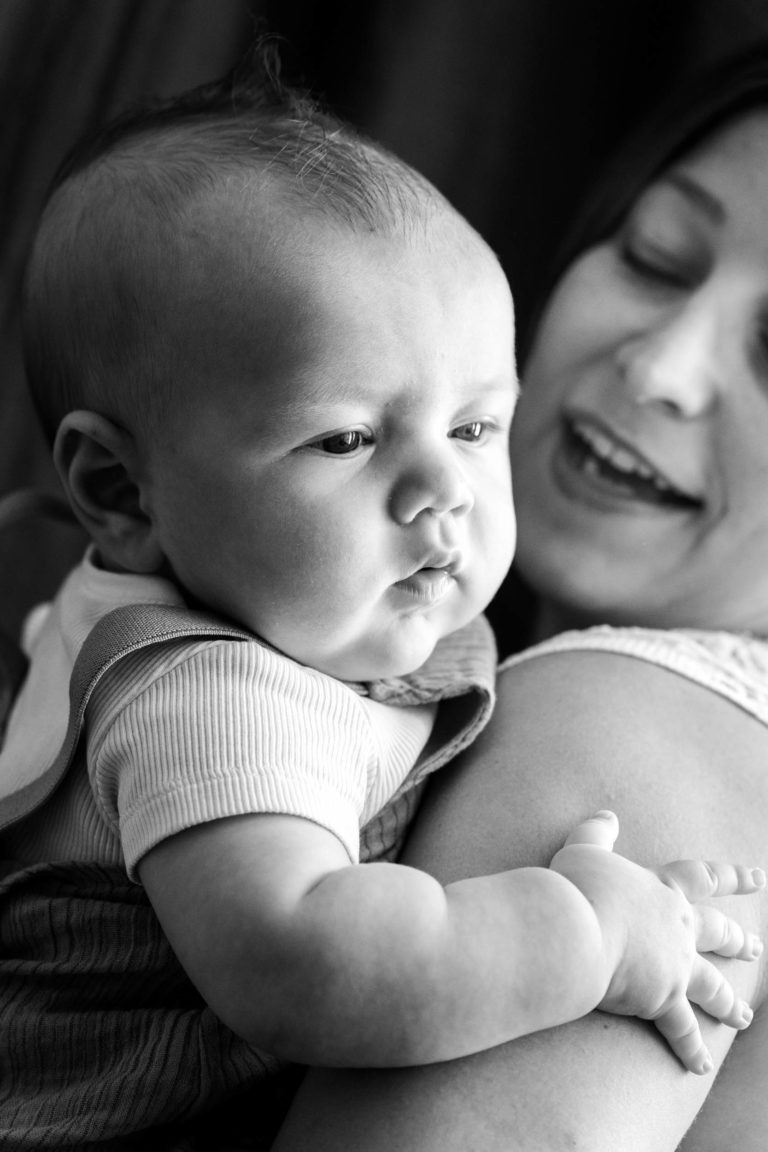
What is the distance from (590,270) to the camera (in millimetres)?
1684

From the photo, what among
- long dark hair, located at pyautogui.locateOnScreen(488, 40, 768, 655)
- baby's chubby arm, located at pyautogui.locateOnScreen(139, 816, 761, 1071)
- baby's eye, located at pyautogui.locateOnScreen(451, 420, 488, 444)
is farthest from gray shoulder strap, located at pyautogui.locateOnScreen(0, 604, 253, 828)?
long dark hair, located at pyautogui.locateOnScreen(488, 40, 768, 655)

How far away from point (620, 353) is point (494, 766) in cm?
61

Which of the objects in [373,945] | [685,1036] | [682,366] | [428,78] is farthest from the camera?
[428,78]

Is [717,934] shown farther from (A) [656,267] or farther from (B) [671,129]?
(B) [671,129]

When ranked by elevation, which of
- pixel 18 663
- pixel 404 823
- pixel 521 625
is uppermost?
pixel 404 823

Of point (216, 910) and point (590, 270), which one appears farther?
point (590, 270)

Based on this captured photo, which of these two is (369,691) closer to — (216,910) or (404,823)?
(404,823)

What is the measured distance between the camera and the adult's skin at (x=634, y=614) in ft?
3.31

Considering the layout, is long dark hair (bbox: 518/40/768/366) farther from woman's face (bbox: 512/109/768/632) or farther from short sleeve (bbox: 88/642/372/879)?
short sleeve (bbox: 88/642/372/879)

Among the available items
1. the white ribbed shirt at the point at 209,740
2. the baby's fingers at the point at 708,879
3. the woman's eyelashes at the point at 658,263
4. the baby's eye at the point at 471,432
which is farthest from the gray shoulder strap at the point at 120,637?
the woman's eyelashes at the point at 658,263

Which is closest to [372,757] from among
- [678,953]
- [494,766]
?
[494,766]

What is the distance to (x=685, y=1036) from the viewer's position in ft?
3.39

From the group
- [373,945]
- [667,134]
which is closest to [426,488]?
[373,945]

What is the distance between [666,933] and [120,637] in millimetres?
523
